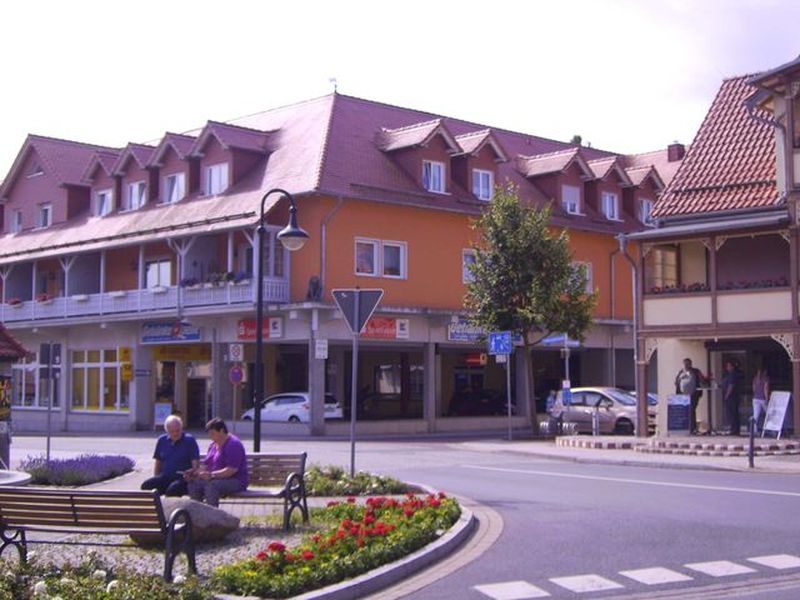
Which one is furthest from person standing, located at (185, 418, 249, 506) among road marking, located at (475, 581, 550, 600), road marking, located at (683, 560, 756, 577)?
road marking, located at (683, 560, 756, 577)

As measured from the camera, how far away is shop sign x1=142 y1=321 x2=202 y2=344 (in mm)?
40344

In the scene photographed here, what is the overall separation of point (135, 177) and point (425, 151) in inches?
487

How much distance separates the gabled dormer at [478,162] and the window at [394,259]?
13.5 ft

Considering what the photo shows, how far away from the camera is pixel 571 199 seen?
150 feet

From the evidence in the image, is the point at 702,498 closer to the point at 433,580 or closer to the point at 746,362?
the point at 433,580

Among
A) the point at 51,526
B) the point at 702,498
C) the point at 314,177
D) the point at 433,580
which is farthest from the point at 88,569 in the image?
the point at 314,177

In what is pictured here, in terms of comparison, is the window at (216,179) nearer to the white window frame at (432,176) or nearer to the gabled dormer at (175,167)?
the gabled dormer at (175,167)

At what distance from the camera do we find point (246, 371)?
40688mm

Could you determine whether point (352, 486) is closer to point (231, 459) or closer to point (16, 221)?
point (231, 459)

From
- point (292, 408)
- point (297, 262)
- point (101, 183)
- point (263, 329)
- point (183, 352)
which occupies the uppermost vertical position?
point (101, 183)

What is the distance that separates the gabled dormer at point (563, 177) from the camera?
148 ft

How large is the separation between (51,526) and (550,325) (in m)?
23.6

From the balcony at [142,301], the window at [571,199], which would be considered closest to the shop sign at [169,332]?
the balcony at [142,301]

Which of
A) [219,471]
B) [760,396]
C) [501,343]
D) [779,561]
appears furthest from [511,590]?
[501,343]
